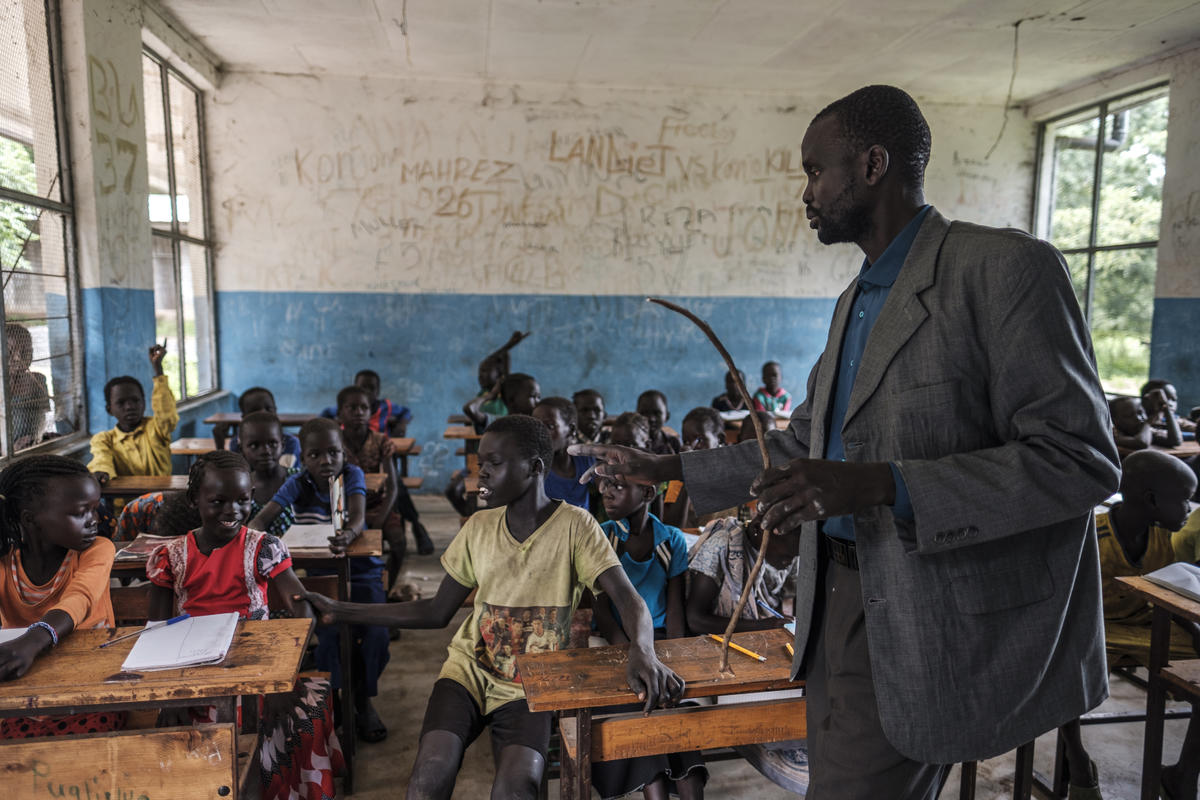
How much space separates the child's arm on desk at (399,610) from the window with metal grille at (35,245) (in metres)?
2.81

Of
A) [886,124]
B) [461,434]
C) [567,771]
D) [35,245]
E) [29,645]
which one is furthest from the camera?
[461,434]

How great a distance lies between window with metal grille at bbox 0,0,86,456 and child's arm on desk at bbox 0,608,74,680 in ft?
8.61

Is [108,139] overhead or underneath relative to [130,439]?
overhead

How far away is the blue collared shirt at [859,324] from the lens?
115 centimetres

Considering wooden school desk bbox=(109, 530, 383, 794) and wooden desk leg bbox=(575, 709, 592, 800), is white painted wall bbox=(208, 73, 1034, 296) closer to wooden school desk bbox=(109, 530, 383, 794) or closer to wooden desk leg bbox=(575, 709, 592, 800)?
wooden school desk bbox=(109, 530, 383, 794)

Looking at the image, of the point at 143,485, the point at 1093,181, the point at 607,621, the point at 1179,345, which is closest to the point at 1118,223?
the point at 1093,181

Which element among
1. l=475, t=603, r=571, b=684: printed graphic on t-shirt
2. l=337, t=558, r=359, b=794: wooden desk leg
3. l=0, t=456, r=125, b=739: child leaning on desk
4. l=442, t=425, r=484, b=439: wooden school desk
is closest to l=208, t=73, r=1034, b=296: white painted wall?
l=442, t=425, r=484, b=439: wooden school desk

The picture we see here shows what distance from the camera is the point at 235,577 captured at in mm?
2221

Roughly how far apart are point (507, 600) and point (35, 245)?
355cm

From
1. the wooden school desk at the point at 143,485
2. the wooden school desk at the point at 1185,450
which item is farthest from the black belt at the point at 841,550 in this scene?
the wooden school desk at the point at 1185,450

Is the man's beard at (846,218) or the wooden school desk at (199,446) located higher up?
the man's beard at (846,218)

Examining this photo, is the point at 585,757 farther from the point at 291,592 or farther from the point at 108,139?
the point at 108,139

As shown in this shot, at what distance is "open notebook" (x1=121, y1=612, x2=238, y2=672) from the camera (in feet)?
5.01

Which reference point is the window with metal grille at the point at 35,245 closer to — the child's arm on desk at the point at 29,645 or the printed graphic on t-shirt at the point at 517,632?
the child's arm on desk at the point at 29,645
